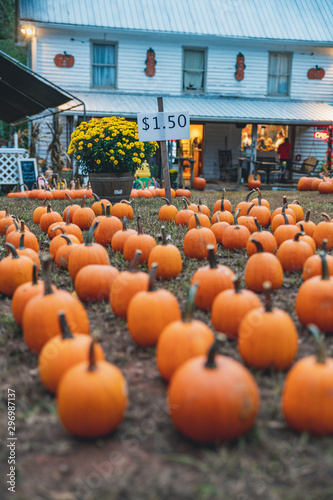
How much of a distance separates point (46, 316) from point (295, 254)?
7.87ft

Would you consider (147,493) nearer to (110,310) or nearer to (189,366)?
(189,366)

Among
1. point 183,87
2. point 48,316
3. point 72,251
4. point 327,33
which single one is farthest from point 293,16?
point 48,316

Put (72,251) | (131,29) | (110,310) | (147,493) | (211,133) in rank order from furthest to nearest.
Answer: (211,133)
(131,29)
(72,251)
(110,310)
(147,493)

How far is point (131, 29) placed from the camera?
683 inches

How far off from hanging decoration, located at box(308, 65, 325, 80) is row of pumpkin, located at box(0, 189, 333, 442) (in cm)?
1856

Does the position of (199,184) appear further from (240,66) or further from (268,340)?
(268,340)

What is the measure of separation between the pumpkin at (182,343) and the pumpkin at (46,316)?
0.64m

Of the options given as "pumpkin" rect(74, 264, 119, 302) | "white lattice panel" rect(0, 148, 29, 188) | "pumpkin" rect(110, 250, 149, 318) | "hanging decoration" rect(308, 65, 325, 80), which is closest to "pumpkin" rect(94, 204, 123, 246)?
"pumpkin" rect(74, 264, 119, 302)

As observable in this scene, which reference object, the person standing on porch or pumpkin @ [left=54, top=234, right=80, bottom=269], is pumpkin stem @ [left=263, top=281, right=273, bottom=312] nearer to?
pumpkin @ [left=54, top=234, right=80, bottom=269]

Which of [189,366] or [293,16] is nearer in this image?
[189,366]

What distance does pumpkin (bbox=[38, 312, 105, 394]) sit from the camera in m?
2.25

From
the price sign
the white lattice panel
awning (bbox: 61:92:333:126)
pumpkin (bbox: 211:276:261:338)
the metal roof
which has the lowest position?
pumpkin (bbox: 211:276:261:338)

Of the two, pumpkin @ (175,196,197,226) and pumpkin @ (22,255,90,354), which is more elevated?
pumpkin @ (175,196,197,226)

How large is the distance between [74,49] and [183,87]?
14.5 ft
